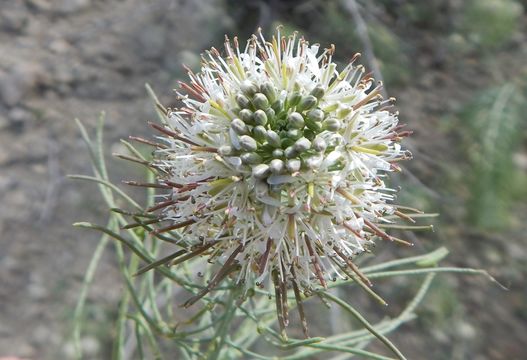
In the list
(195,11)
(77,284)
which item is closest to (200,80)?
(77,284)

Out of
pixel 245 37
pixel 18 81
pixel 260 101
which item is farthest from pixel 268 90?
pixel 18 81

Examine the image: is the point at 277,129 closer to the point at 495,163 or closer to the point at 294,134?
the point at 294,134

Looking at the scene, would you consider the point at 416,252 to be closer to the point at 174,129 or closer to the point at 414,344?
the point at 414,344

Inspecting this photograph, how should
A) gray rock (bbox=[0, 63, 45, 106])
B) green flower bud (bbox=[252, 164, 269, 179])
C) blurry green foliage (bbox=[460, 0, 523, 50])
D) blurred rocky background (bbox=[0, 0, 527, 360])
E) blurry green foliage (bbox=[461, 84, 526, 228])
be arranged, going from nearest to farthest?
green flower bud (bbox=[252, 164, 269, 179]) < blurred rocky background (bbox=[0, 0, 527, 360]) < blurry green foliage (bbox=[461, 84, 526, 228]) < gray rock (bbox=[0, 63, 45, 106]) < blurry green foliage (bbox=[460, 0, 523, 50])

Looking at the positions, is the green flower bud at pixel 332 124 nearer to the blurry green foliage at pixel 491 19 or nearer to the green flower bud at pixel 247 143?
the green flower bud at pixel 247 143

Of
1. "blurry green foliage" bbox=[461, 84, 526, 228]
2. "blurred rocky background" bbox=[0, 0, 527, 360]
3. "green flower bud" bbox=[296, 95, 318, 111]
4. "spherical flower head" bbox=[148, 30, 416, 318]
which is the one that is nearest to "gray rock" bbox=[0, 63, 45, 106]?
"blurred rocky background" bbox=[0, 0, 527, 360]

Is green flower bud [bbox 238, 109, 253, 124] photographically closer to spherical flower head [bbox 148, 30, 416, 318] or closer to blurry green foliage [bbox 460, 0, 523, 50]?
spherical flower head [bbox 148, 30, 416, 318]

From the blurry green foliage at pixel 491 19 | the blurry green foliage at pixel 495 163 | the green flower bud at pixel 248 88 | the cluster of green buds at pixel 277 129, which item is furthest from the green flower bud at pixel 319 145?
the blurry green foliage at pixel 491 19

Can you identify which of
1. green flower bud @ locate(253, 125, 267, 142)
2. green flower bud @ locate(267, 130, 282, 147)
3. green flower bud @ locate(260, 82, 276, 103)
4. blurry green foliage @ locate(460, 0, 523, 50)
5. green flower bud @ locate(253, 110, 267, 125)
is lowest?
green flower bud @ locate(267, 130, 282, 147)
